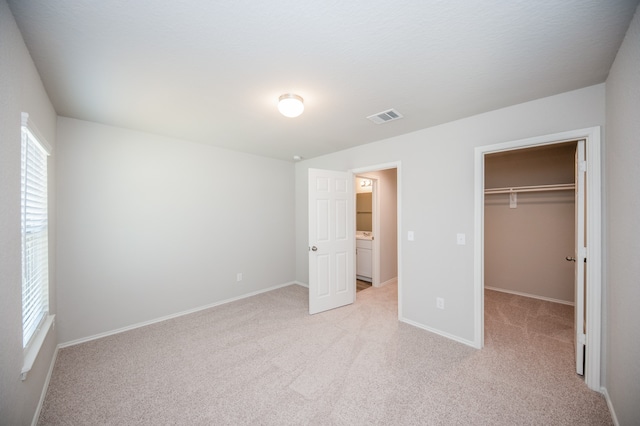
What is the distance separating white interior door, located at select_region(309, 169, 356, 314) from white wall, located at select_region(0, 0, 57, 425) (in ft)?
8.53

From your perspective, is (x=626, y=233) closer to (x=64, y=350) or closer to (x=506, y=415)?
(x=506, y=415)

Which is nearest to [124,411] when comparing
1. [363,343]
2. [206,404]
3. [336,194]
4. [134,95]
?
[206,404]

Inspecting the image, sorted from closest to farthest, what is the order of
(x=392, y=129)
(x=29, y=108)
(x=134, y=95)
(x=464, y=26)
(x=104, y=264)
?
(x=464, y=26) < (x=29, y=108) < (x=134, y=95) < (x=104, y=264) < (x=392, y=129)

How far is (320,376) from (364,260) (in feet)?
9.98

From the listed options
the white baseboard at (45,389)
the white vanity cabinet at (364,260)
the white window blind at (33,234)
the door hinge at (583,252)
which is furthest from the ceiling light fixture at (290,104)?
the white vanity cabinet at (364,260)

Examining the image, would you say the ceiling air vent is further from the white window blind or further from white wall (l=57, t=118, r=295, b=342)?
the white window blind

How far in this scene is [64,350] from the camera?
2.51 metres

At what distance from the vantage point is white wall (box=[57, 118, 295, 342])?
2658 mm

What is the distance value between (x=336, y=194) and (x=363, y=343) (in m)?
2.04

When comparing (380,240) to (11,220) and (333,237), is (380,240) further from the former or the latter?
(11,220)

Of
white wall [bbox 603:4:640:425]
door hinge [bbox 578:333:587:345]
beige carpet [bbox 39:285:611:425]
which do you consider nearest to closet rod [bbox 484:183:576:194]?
beige carpet [bbox 39:285:611:425]

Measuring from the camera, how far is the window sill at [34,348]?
57.8 inches

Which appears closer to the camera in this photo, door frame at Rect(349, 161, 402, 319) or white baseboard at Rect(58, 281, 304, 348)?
white baseboard at Rect(58, 281, 304, 348)

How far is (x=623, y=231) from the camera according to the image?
156cm
